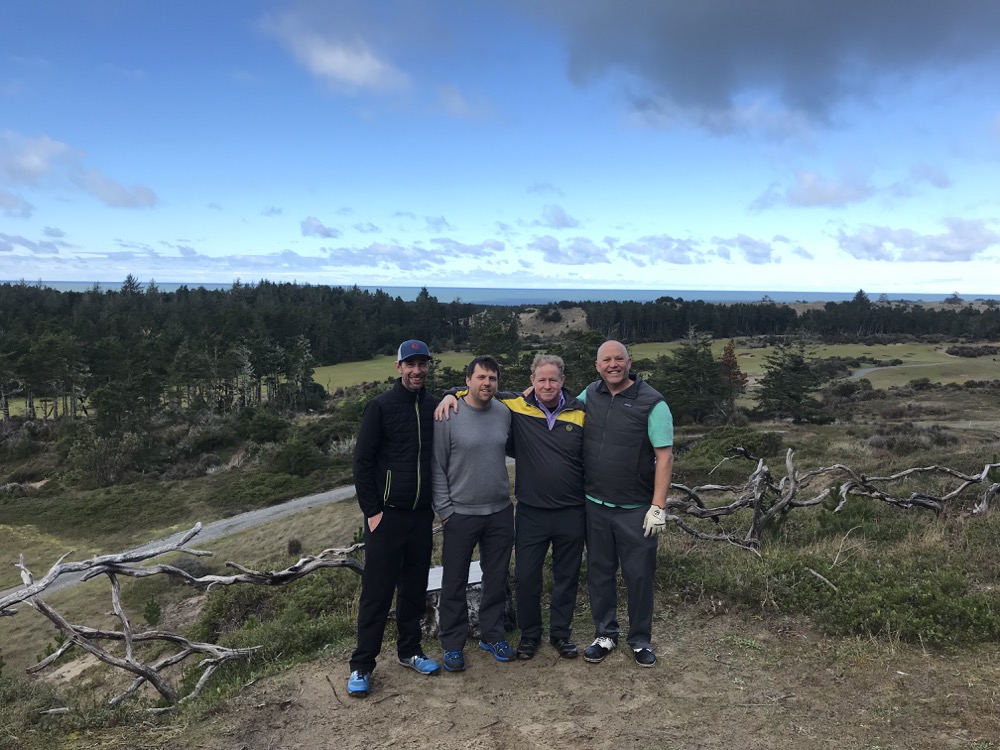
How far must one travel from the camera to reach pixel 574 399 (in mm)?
4680

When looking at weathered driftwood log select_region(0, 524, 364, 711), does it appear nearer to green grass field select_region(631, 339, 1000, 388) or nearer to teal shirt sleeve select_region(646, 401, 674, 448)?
teal shirt sleeve select_region(646, 401, 674, 448)

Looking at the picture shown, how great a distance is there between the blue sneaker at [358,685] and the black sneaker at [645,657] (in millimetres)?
1943

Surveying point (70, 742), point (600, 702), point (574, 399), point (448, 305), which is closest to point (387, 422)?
point (574, 399)

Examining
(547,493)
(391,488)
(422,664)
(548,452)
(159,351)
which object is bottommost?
(159,351)

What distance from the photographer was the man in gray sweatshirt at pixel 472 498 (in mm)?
4352

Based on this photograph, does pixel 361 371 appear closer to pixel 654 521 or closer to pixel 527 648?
pixel 527 648

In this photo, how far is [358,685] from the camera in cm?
421

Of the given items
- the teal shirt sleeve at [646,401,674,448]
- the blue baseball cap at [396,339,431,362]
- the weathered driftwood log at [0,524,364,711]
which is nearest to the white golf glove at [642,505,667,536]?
the teal shirt sleeve at [646,401,674,448]

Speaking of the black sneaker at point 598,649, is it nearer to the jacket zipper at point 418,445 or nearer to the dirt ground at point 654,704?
→ the dirt ground at point 654,704

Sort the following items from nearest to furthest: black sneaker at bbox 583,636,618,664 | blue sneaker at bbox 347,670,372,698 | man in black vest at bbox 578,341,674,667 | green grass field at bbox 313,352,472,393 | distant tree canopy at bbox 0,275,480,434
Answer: blue sneaker at bbox 347,670,372,698 < man in black vest at bbox 578,341,674,667 < black sneaker at bbox 583,636,618,664 < distant tree canopy at bbox 0,275,480,434 < green grass field at bbox 313,352,472,393

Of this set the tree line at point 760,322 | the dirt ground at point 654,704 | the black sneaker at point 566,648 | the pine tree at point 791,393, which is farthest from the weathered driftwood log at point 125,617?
the tree line at point 760,322

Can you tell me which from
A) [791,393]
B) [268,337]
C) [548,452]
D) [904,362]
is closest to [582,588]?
[548,452]

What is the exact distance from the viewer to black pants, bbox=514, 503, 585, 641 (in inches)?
183

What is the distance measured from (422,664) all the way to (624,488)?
196 centimetres
